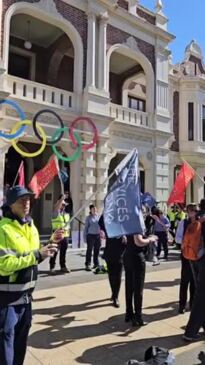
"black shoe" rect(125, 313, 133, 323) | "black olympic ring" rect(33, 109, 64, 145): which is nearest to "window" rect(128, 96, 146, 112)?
"black olympic ring" rect(33, 109, 64, 145)

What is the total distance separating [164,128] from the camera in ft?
56.9

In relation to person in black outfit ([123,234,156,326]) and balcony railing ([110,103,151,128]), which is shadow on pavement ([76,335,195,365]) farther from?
balcony railing ([110,103,151,128])

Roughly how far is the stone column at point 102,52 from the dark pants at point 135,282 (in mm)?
10483

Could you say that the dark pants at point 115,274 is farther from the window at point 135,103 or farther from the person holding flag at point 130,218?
the window at point 135,103

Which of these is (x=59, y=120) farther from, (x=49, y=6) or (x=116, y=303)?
(x=116, y=303)

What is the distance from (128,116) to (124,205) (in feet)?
37.6

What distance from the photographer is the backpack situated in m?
5.31

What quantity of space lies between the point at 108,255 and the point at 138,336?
5.53 feet

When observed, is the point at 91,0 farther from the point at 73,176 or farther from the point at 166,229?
the point at 166,229

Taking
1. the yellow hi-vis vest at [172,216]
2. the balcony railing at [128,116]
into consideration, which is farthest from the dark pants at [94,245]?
the yellow hi-vis vest at [172,216]

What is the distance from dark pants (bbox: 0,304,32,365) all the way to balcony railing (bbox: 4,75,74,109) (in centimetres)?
975

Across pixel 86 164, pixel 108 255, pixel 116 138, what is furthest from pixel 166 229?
pixel 108 255

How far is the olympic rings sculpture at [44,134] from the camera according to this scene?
38.2 feet

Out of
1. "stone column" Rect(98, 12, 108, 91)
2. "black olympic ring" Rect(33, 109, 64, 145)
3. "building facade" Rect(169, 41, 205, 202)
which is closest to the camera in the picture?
"black olympic ring" Rect(33, 109, 64, 145)
